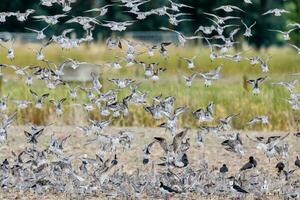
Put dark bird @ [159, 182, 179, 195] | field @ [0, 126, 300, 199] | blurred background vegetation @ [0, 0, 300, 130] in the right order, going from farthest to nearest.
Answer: blurred background vegetation @ [0, 0, 300, 130], field @ [0, 126, 300, 199], dark bird @ [159, 182, 179, 195]

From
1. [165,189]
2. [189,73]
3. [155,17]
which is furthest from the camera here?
[155,17]

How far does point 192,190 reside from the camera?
909 centimetres

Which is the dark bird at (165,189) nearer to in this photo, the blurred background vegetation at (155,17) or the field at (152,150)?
the field at (152,150)

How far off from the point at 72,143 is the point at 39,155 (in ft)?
8.90

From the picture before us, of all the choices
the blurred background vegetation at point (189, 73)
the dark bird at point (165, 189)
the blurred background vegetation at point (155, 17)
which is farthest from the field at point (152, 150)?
the blurred background vegetation at point (155, 17)

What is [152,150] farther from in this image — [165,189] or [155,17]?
[155,17]

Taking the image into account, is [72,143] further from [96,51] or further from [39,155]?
[96,51]

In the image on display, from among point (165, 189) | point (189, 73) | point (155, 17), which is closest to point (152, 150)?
point (165, 189)

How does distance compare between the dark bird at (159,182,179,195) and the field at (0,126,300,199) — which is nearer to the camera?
the dark bird at (159,182,179,195)

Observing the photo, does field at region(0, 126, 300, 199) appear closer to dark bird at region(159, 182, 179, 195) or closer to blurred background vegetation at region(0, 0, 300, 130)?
blurred background vegetation at region(0, 0, 300, 130)

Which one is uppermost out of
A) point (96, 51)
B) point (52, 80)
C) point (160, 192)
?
point (96, 51)

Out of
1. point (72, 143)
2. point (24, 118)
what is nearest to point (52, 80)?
point (72, 143)

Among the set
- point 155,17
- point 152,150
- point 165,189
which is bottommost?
point 165,189

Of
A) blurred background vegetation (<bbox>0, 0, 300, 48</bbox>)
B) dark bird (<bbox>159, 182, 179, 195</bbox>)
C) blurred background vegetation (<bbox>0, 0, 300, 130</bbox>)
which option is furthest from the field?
blurred background vegetation (<bbox>0, 0, 300, 48</bbox>)
